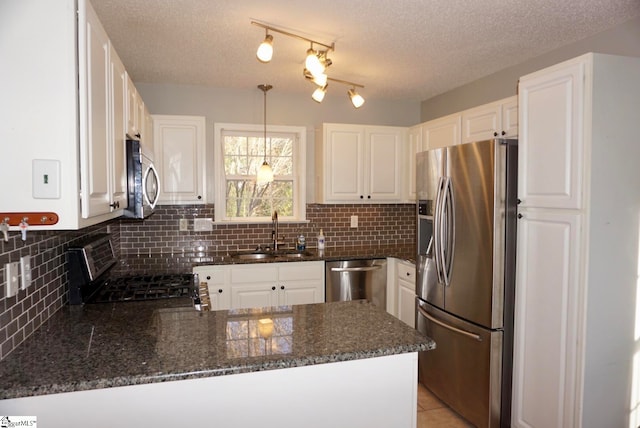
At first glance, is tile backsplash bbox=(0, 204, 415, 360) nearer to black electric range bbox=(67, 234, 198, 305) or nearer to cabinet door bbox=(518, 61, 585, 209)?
black electric range bbox=(67, 234, 198, 305)

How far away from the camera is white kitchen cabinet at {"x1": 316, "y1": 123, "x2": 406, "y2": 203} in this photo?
12.6 feet

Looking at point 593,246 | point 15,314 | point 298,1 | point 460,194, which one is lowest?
point 15,314

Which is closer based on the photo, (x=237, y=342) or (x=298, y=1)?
(x=237, y=342)

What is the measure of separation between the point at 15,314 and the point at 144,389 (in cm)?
65

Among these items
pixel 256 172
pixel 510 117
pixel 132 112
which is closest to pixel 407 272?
pixel 510 117

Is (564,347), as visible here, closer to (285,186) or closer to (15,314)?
(15,314)

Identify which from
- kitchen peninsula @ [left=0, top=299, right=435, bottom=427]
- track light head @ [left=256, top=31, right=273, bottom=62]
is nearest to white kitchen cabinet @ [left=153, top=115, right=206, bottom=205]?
track light head @ [left=256, top=31, right=273, bottom=62]

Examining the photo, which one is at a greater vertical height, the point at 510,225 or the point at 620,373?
the point at 510,225

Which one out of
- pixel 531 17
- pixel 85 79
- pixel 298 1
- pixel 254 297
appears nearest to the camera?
pixel 85 79

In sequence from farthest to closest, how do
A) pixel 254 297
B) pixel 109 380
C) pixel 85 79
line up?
pixel 254 297
pixel 85 79
pixel 109 380

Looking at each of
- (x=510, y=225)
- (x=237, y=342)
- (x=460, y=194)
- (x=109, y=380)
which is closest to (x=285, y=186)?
(x=460, y=194)

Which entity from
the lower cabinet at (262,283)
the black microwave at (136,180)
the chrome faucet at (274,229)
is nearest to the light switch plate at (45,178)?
the black microwave at (136,180)

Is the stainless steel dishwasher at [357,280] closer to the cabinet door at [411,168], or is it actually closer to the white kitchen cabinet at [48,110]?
the cabinet door at [411,168]

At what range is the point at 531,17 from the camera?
2.31m
